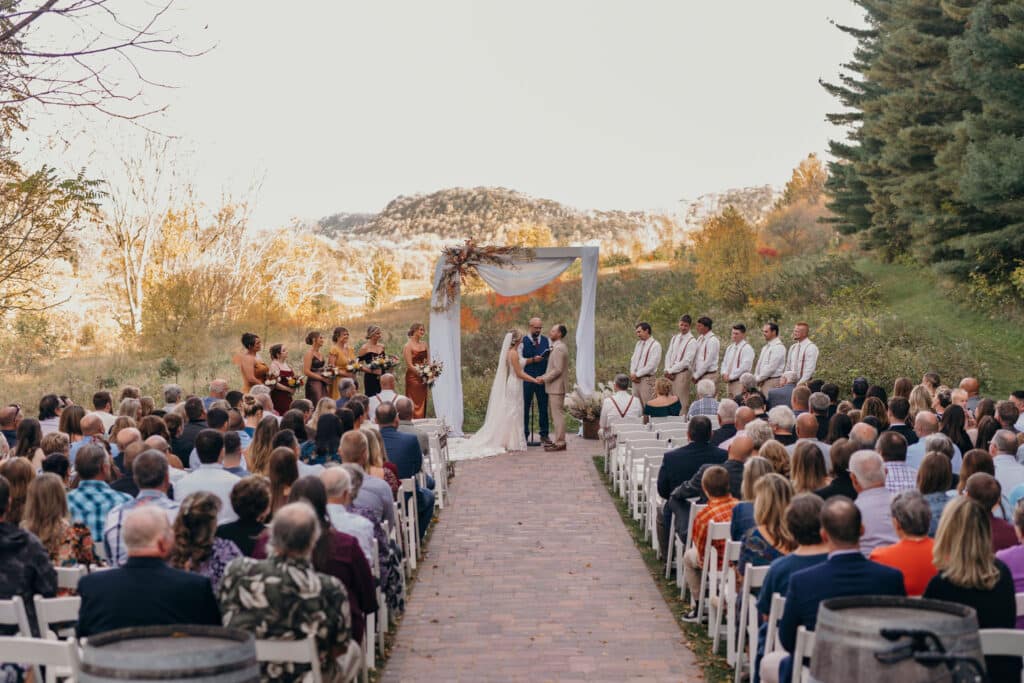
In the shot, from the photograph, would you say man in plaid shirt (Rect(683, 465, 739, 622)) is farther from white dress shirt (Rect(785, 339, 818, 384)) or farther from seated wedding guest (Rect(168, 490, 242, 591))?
white dress shirt (Rect(785, 339, 818, 384))

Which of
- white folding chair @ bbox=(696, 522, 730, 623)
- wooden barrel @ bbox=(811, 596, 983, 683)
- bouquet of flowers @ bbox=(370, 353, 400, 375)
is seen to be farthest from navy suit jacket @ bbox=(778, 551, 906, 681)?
bouquet of flowers @ bbox=(370, 353, 400, 375)

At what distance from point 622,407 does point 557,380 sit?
1.79m

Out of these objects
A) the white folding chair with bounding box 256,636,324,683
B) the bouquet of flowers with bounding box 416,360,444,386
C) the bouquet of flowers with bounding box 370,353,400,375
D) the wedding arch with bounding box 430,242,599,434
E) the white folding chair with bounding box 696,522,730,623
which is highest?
the wedding arch with bounding box 430,242,599,434

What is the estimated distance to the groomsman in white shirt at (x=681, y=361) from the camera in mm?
16844

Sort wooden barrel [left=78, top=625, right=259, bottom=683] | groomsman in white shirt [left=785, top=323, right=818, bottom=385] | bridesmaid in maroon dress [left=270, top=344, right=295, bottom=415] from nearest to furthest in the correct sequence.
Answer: wooden barrel [left=78, top=625, right=259, bottom=683]
bridesmaid in maroon dress [left=270, top=344, right=295, bottom=415]
groomsman in white shirt [left=785, top=323, right=818, bottom=385]

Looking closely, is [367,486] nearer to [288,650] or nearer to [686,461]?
[686,461]

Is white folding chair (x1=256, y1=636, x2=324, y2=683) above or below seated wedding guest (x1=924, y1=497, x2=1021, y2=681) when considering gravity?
below

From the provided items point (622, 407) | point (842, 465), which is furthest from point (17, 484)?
Answer: point (622, 407)

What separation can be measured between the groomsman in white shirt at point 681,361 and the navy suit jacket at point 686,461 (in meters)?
7.74

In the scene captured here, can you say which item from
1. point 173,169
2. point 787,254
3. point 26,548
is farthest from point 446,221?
point 26,548

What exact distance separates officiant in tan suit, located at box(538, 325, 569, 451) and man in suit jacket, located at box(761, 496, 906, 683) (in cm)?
1157

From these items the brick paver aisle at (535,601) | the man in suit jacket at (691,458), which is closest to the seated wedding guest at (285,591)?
the brick paver aisle at (535,601)

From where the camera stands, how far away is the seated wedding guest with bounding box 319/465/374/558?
621cm

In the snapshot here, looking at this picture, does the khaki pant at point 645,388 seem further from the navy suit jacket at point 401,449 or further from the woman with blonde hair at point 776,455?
the woman with blonde hair at point 776,455
